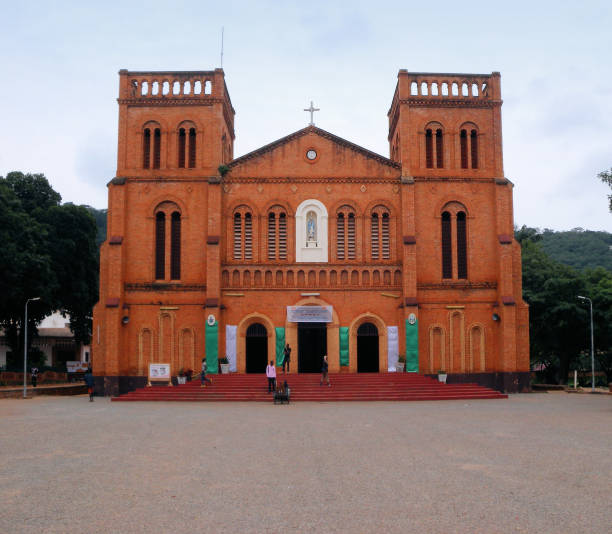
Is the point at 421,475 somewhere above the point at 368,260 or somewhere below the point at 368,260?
below

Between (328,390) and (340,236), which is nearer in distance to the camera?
(328,390)

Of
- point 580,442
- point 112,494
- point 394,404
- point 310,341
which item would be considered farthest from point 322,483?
point 310,341

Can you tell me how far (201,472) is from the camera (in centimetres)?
1203

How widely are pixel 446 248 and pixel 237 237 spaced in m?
11.5

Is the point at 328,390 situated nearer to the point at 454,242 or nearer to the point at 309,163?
the point at 454,242

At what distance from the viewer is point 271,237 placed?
117 ft

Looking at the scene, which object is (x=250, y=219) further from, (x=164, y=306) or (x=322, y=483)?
(x=322, y=483)

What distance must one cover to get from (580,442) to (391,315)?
767 inches

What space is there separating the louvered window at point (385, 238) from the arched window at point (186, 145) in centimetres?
1100

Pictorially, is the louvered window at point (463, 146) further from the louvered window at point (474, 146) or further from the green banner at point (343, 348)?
the green banner at point (343, 348)

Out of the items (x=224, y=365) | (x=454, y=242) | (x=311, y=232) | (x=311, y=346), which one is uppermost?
(x=311, y=232)

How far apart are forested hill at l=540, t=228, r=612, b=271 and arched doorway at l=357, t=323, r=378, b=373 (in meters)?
57.2

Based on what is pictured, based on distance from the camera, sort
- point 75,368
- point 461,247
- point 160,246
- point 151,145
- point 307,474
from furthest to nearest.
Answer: point 75,368 < point 151,145 < point 461,247 < point 160,246 < point 307,474

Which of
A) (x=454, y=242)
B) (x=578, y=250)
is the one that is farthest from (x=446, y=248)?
(x=578, y=250)
